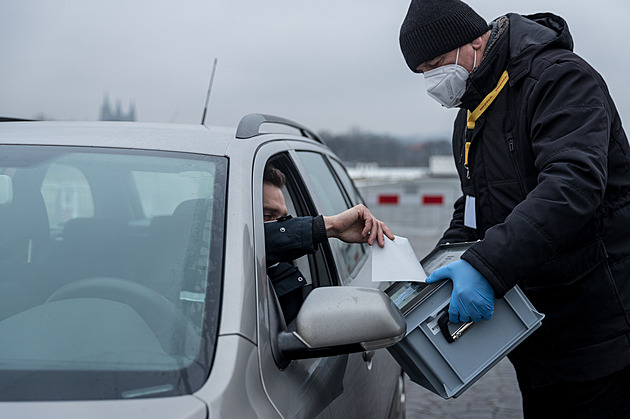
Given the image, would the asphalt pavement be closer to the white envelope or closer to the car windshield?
the white envelope

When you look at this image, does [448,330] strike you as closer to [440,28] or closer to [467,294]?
[467,294]

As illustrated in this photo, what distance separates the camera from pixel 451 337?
2.13 meters

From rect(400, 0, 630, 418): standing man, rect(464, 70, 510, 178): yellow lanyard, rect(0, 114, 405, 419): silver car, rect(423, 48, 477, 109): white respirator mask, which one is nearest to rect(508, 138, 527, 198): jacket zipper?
rect(400, 0, 630, 418): standing man

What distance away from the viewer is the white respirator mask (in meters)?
2.70

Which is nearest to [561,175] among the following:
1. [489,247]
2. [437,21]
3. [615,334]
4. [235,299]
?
[489,247]

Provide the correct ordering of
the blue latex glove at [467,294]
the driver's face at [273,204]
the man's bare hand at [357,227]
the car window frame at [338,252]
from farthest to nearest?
the car window frame at [338,252] → the driver's face at [273,204] → the man's bare hand at [357,227] → the blue latex glove at [467,294]

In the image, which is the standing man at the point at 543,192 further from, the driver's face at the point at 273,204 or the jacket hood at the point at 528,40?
the driver's face at the point at 273,204

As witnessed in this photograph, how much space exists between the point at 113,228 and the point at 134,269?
205mm

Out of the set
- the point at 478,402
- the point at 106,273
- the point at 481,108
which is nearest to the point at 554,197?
the point at 481,108

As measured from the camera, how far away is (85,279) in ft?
6.08

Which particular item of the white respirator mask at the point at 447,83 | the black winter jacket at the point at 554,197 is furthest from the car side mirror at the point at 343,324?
the white respirator mask at the point at 447,83

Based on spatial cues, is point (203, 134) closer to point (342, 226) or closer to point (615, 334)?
point (342, 226)

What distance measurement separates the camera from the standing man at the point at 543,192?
2.14m

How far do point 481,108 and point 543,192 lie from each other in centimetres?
58
